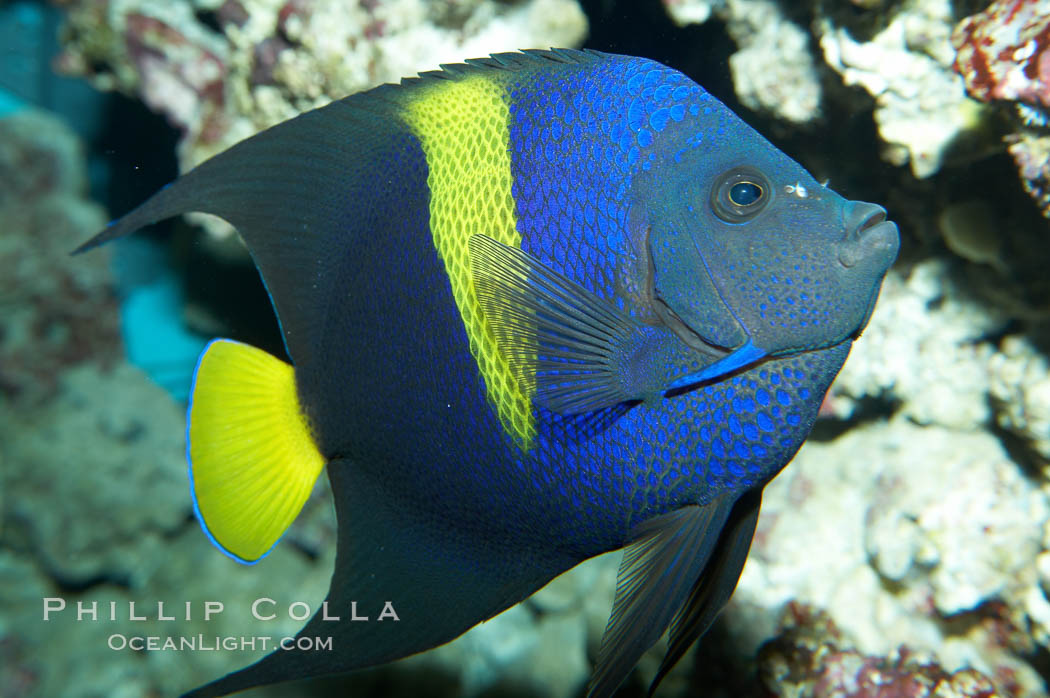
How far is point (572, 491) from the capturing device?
3.42 feet

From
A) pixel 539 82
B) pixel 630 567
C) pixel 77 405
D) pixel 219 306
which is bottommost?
pixel 77 405

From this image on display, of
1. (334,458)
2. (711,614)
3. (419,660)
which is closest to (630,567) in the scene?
(711,614)

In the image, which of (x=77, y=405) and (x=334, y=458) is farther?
(x=77, y=405)

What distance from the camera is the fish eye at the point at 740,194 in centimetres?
95

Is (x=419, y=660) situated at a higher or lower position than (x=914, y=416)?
lower

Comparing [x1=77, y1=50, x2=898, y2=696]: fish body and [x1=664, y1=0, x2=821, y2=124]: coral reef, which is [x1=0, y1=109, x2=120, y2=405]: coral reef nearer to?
[x1=77, y1=50, x2=898, y2=696]: fish body

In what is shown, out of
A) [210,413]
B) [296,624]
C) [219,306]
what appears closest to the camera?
[210,413]

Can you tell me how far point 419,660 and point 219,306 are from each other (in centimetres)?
192

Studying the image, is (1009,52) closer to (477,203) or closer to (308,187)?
(477,203)

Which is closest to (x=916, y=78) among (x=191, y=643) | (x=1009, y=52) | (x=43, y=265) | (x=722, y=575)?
(x=1009, y=52)

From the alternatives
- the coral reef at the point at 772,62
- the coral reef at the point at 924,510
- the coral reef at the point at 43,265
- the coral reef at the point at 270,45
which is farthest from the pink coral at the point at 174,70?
the coral reef at the point at 924,510

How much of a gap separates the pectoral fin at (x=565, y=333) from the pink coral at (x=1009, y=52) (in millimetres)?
1402

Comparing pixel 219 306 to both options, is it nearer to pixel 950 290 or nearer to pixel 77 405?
pixel 77 405

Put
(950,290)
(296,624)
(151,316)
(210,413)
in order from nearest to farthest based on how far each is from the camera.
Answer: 1. (210,413)
2. (950,290)
3. (296,624)
4. (151,316)
